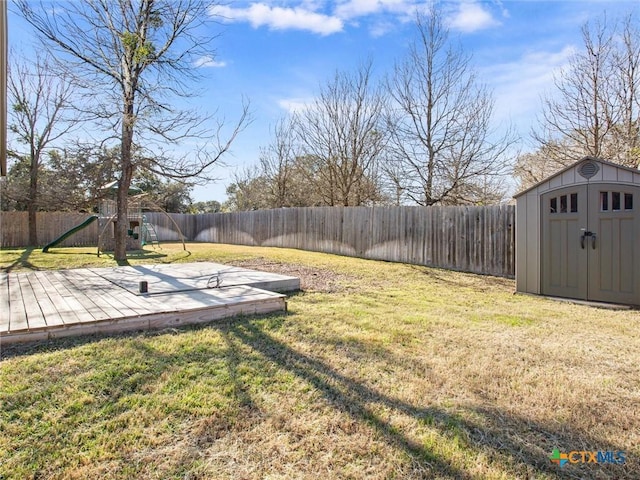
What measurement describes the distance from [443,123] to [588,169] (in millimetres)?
7060

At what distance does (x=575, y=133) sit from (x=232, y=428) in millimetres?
11240

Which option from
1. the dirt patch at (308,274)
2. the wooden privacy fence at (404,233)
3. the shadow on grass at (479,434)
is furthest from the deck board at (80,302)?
the wooden privacy fence at (404,233)

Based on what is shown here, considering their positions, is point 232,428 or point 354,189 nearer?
point 232,428

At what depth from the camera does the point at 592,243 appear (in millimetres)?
4785

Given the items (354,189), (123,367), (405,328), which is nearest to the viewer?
(123,367)

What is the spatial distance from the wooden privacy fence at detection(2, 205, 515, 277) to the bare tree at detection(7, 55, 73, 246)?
5.34 feet

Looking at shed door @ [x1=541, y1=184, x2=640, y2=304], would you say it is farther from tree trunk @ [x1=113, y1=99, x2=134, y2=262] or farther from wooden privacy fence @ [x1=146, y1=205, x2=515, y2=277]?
tree trunk @ [x1=113, y1=99, x2=134, y2=262]

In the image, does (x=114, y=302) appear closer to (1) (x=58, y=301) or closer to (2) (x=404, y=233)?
(1) (x=58, y=301)

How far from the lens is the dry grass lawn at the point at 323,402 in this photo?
1.55 meters

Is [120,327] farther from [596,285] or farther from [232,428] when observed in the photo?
[596,285]

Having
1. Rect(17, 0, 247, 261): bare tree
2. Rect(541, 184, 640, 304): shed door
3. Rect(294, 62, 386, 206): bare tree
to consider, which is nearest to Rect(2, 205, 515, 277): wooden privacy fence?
Rect(541, 184, 640, 304): shed door

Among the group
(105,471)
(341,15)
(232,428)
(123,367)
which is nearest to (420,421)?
(232,428)

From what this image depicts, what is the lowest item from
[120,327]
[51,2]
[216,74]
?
[120,327]

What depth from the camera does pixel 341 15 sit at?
7.76 m
